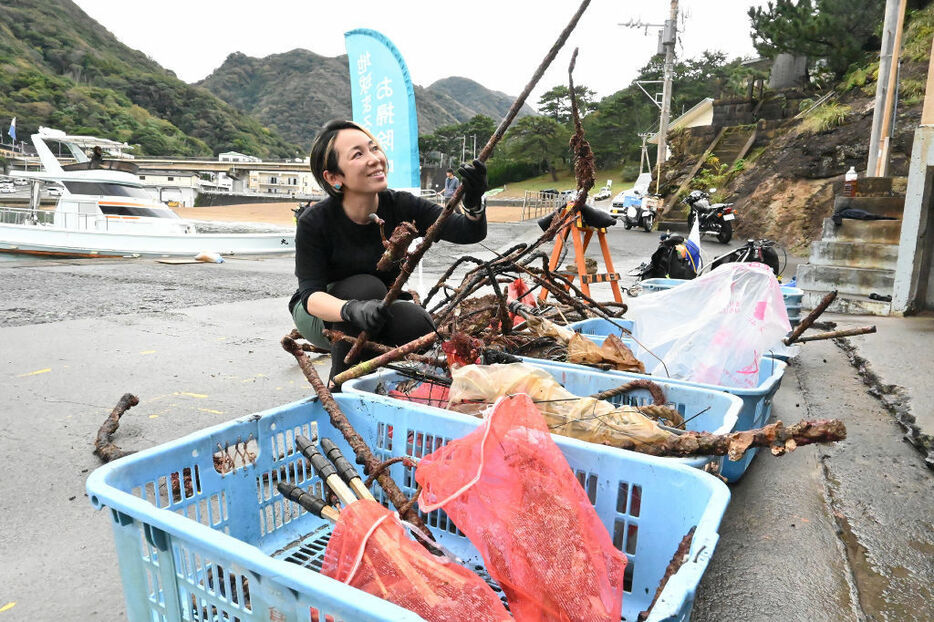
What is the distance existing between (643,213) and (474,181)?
17.3 metres

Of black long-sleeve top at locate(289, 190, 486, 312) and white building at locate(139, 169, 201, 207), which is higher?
white building at locate(139, 169, 201, 207)

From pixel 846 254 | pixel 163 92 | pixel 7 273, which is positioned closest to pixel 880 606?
pixel 846 254

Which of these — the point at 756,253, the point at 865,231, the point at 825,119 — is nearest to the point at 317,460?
the point at 756,253

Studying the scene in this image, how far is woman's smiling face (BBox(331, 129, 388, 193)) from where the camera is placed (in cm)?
220

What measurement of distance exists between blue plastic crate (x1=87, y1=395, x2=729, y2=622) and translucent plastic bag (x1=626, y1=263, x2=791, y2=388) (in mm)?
1239

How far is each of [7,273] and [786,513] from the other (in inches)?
436

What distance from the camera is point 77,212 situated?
1565 centimetres

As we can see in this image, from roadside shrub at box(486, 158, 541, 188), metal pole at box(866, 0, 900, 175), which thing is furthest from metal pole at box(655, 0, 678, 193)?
roadside shrub at box(486, 158, 541, 188)

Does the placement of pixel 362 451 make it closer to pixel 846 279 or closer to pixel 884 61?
pixel 846 279

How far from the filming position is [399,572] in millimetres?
1076

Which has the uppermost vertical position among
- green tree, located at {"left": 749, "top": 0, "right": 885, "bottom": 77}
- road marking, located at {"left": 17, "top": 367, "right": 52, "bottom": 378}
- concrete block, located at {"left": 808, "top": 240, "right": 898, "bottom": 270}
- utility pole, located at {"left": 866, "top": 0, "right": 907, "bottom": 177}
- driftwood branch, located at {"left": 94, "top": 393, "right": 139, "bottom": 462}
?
green tree, located at {"left": 749, "top": 0, "right": 885, "bottom": 77}

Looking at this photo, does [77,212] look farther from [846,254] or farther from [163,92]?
[163,92]

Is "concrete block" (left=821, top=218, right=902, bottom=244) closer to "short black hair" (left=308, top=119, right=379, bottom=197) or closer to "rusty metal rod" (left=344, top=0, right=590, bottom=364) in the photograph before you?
"short black hair" (left=308, top=119, right=379, bottom=197)

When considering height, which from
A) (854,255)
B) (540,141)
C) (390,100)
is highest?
(540,141)
